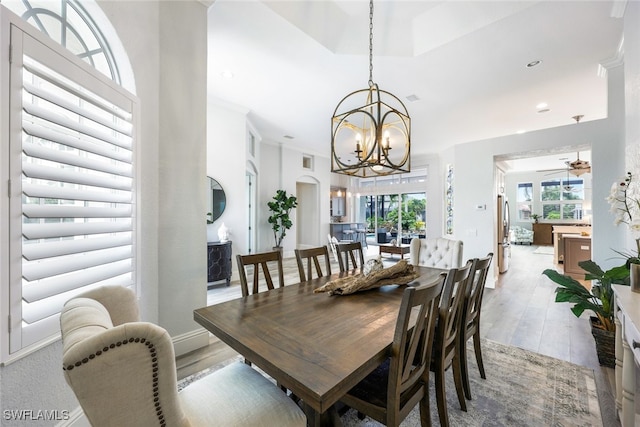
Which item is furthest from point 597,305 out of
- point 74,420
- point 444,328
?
point 74,420

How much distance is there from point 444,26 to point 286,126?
381 centimetres

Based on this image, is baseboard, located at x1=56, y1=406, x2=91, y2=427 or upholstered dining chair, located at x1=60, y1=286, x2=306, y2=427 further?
baseboard, located at x1=56, y1=406, x2=91, y2=427

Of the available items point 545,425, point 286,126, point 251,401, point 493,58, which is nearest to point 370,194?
point 286,126

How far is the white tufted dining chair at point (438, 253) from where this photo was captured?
321cm

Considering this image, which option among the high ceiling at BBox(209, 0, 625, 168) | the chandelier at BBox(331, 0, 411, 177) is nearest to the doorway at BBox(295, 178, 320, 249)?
the chandelier at BBox(331, 0, 411, 177)

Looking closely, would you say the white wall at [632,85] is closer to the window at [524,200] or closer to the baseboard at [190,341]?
the baseboard at [190,341]

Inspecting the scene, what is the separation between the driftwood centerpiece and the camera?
1932mm

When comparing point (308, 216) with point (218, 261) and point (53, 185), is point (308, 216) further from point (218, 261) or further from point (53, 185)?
point (53, 185)

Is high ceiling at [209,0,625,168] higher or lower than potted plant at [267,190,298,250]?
higher

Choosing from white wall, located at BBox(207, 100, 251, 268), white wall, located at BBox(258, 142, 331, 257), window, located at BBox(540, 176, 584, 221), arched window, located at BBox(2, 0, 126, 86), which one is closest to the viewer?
arched window, located at BBox(2, 0, 126, 86)

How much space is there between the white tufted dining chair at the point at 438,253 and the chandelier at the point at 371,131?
3.74 ft

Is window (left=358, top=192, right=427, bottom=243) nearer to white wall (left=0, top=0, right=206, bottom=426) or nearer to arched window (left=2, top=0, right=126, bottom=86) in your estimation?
white wall (left=0, top=0, right=206, bottom=426)

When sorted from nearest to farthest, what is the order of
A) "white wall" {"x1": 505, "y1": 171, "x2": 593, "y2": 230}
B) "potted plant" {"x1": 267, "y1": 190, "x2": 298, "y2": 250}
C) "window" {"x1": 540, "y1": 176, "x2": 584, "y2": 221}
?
1. "potted plant" {"x1": 267, "y1": 190, "x2": 298, "y2": 250}
2. "window" {"x1": 540, "y1": 176, "x2": 584, "y2": 221}
3. "white wall" {"x1": 505, "y1": 171, "x2": 593, "y2": 230}

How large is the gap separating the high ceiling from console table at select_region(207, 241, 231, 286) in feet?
8.53
